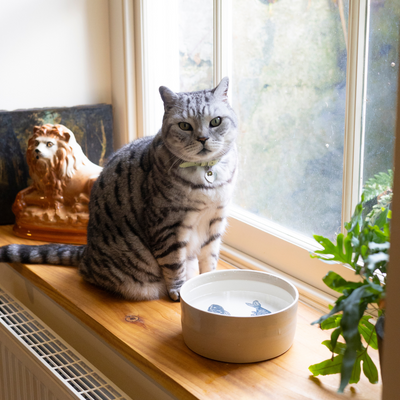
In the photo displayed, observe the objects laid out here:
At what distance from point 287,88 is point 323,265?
18.7 inches

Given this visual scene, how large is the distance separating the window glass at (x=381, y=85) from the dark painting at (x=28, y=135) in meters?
1.00

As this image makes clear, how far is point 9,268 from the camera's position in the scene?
1.58 m

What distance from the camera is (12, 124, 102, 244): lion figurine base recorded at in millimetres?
1479

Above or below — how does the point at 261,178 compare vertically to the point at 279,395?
above

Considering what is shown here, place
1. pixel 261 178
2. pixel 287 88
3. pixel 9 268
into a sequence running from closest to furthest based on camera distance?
pixel 287 88 < pixel 261 178 < pixel 9 268

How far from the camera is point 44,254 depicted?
1423 mm

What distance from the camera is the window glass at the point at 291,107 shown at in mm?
1145

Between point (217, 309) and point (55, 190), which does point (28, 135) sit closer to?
point (55, 190)

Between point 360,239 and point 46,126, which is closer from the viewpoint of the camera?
point 360,239

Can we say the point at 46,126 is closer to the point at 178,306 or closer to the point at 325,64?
the point at 178,306

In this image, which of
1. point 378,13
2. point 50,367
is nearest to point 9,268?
point 50,367

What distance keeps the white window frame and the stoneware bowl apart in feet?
0.59

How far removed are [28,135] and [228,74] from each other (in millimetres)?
705

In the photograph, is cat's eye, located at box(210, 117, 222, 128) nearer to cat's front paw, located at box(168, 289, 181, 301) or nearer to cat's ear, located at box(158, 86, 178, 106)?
cat's ear, located at box(158, 86, 178, 106)
